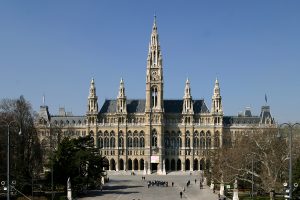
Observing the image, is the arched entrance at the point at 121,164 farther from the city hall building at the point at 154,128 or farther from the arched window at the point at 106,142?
the arched window at the point at 106,142

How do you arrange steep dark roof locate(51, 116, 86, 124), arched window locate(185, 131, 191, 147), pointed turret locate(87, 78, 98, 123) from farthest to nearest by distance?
steep dark roof locate(51, 116, 86, 124), pointed turret locate(87, 78, 98, 123), arched window locate(185, 131, 191, 147)

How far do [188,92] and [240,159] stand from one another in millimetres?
75018

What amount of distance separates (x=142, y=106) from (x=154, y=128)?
8309 millimetres

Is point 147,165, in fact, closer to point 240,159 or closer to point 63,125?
point 63,125

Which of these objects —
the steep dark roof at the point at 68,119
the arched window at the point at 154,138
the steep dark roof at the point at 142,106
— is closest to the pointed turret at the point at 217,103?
the steep dark roof at the point at 142,106

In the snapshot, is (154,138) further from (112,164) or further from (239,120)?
(239,120)

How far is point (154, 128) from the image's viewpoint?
143 meters

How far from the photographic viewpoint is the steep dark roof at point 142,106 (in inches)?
5856

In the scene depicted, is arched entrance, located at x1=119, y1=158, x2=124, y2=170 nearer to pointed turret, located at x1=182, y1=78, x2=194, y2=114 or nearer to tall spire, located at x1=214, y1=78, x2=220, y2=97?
pointed turret, located at x1=182, y1=78, x2=194, y2=114

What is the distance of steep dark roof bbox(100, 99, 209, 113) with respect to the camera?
14874cm

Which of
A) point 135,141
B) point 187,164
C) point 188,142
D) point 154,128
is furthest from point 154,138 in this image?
point 187,164

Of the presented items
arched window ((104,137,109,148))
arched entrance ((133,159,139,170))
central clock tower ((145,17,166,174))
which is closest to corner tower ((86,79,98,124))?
arched window ((104,137,109,148))

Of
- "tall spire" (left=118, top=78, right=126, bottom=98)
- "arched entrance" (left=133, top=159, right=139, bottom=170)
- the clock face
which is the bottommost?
"arched entrance" (left=133, top=159, right=139, bottom=170)

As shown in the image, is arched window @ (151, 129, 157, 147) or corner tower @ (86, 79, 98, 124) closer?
arched window @ (151, 129, 157, 147)
